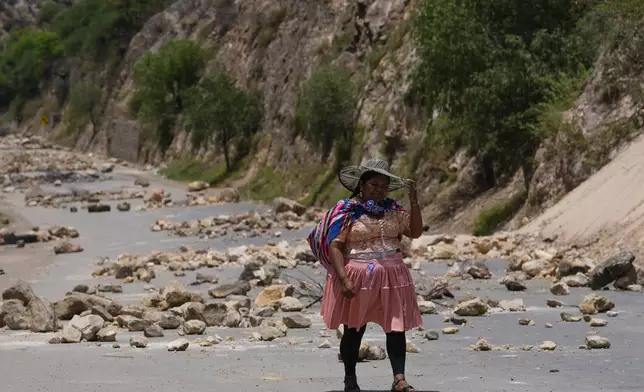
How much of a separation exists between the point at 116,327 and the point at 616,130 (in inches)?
432

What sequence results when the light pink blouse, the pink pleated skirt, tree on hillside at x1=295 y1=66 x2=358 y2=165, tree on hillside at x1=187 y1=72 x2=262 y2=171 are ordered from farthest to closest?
1. tree on hillside at x1=187 y1=72 x2=262 y2=171
2. tree on hillside at x1=295 y1=66 x2=358 y2=165
3. the light pink blouse
4. the pink pleated skirt

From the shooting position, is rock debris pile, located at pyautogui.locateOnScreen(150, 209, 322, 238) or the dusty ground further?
rock debris pile, located at pyautogui.locateOnScreen(150, 209, 322, 238)

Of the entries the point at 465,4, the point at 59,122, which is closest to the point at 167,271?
the point at 465,4

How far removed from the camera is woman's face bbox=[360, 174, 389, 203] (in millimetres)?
7066

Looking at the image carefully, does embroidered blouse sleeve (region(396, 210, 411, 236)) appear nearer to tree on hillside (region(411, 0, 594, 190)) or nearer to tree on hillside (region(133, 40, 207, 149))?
tree on hillside (region(411, 0, 594, 190))

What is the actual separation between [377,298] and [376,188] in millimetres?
699

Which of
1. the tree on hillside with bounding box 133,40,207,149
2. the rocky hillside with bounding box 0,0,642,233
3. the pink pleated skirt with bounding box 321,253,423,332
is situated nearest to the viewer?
the pink pleated skirt with bounding box 321,253,423,332

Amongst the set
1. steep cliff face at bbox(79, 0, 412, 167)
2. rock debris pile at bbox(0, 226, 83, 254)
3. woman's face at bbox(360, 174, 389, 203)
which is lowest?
rock debris pile at bbox(0, 226, 83, 254)

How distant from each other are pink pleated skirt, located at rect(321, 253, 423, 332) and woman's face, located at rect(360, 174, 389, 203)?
386mm

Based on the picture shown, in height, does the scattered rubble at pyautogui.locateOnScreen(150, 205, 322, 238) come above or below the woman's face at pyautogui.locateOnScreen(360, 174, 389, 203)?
below

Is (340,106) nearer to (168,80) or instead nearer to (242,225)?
(242,225)

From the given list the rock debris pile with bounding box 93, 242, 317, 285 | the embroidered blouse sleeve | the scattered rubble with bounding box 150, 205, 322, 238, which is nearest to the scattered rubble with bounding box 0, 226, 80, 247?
the scattered rubble with bounding box 150, 205, 322, 238

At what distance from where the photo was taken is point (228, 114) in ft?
166

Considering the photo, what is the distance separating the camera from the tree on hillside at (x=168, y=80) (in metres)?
63.0
